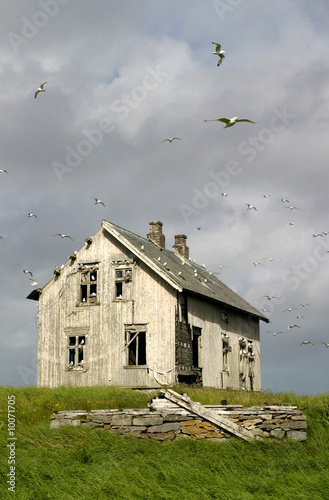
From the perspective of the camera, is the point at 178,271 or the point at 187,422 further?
the point at 178,271

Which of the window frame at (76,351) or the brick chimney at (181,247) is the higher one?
the brick chimney at (181,247)

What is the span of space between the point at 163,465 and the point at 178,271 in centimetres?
1727

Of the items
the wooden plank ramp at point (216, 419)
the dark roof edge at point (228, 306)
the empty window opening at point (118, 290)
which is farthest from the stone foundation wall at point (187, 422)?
the empty window opening at point (118, 290)

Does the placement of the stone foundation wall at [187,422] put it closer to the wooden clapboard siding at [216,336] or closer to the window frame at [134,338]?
the window frame at [134,338]

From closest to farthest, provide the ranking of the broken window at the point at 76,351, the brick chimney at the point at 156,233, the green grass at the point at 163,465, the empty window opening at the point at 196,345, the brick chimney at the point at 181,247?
1. the green grass at the point at 163,465
2. the broken window at the point at 76,351
3. the empty window opening at the point at 196,345
4. the brick chimney at the point at 156,233
5. the brick chimney at the point at 181,247

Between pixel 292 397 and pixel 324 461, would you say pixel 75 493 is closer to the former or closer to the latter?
pixel 324 461

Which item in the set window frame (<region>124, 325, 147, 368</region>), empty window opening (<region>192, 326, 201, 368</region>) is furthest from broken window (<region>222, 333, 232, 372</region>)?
window frame (<region>124, 325, 147, 368</region>)

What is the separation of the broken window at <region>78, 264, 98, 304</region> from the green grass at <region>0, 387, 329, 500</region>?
9.09 m

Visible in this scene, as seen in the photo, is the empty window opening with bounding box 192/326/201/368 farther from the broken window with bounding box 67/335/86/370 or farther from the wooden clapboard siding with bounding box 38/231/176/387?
the broken window with bounding box 67/335/86/370

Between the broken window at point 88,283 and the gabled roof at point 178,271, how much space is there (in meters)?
1.96

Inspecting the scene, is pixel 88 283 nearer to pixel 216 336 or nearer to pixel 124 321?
pixel 124 321

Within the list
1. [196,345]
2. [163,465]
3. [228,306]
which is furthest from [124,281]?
[163,465]

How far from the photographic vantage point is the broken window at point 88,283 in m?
30.8

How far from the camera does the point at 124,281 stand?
3014 cm
